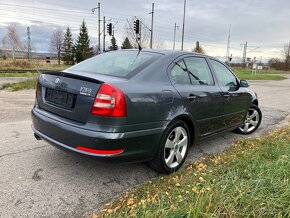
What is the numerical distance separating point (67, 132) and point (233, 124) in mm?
3095

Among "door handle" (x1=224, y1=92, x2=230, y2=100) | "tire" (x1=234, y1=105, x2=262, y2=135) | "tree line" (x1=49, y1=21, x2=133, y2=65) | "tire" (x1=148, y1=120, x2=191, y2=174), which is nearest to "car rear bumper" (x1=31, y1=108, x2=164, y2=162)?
"tire" (x1=148, y1=120, x2=191, y2=174)

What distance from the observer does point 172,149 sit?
3639 mm

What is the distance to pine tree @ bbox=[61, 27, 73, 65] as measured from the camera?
2136 inches

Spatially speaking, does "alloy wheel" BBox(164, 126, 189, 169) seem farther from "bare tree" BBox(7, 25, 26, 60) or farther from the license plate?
"bare tree" BBox(7, 25, 26, 60)

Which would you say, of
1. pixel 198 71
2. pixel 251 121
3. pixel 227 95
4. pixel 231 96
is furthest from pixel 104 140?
pixel 251 121

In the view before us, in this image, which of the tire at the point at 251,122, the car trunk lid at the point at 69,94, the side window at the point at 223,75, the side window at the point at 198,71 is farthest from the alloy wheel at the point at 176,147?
the tire at the point at 251,122

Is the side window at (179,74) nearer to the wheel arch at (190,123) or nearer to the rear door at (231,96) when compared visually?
the wheel arch at (190,123)

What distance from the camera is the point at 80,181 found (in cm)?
335

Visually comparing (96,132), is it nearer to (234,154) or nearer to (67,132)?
(67,132)

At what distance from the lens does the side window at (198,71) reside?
404cm

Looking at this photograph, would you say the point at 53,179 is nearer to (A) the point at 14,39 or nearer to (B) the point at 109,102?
(B) the point at 109,102

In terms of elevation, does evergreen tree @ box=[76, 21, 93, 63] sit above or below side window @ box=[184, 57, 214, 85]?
above

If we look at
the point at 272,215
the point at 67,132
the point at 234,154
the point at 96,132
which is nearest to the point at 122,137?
the point at 96,132

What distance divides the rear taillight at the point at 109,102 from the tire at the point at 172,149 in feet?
2.36
